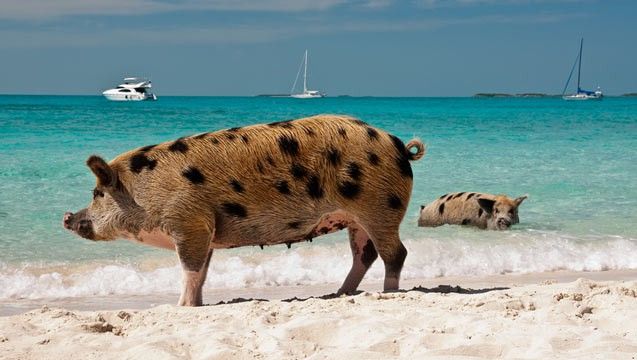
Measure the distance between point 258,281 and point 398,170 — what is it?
308cm

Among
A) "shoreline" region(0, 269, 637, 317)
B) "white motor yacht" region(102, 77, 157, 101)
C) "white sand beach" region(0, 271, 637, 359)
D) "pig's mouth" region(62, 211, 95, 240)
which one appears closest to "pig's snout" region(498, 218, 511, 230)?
"shoreline" region(0, 269, 637, 317)

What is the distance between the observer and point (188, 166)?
5.84 meters

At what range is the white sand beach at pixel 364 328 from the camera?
185 inches

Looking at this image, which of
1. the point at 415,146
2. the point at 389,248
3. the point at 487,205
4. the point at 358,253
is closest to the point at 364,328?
the point at 389,248

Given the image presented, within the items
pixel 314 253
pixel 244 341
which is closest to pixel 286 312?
pixel 244 341

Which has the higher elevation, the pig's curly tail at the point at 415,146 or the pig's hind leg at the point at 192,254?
the pig's curly tail at the point at 415,146

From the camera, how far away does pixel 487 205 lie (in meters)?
11.7

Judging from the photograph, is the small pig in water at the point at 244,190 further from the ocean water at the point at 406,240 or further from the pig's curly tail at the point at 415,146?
the ocean water at the point at 406,240

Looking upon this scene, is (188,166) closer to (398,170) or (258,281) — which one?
(398,170)

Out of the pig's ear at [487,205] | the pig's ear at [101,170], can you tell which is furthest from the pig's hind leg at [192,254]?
the pig's ear at [487,205]

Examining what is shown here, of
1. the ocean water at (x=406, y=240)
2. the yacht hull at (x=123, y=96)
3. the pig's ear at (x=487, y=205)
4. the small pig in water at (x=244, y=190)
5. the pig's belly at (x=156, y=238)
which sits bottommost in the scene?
the yacht hull at (x=123, y=96)

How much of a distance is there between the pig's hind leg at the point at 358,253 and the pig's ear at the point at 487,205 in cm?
531

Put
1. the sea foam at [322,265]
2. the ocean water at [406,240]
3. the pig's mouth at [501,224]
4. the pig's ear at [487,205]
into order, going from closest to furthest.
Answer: the sea foam at [322,265] < the ocean water at [406,240] < the pig's mouth at [501,224] < the pig's ear at [487,205]

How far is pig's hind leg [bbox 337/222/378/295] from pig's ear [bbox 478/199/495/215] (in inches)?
209
